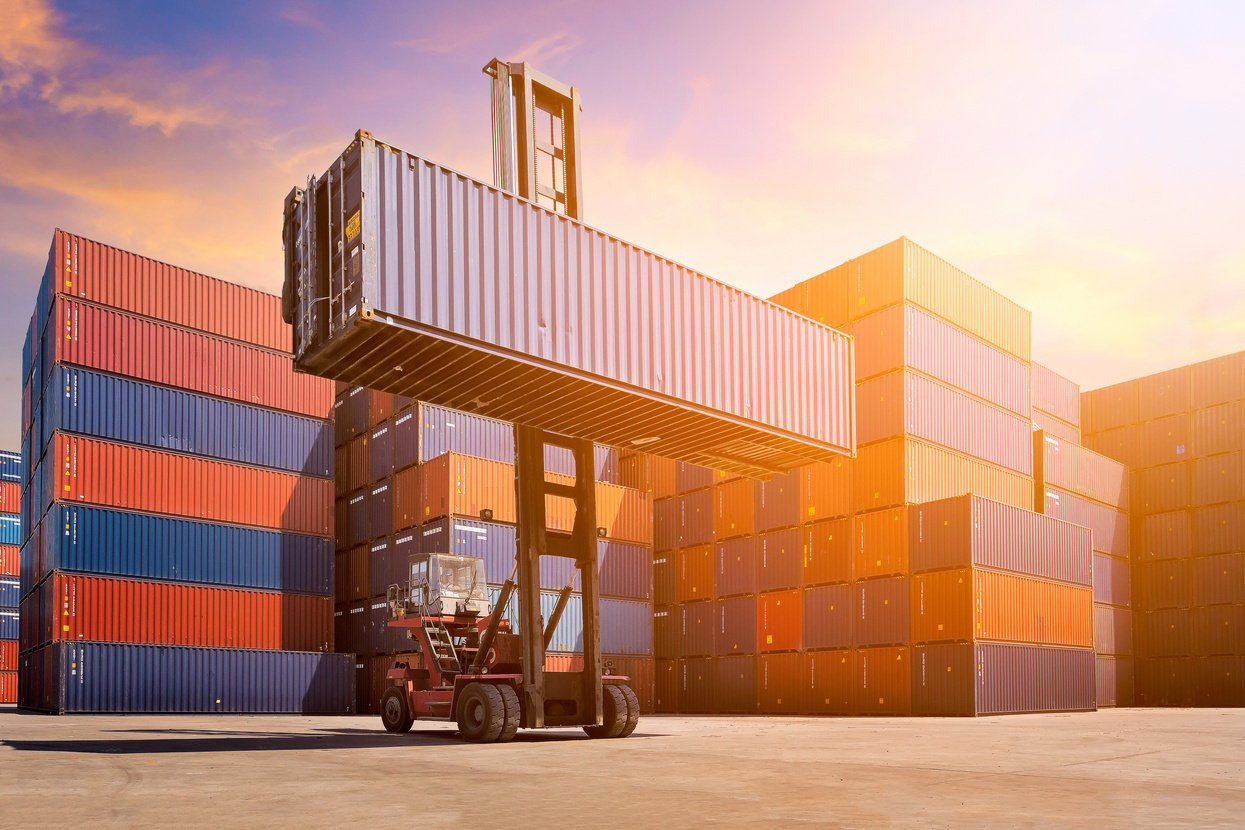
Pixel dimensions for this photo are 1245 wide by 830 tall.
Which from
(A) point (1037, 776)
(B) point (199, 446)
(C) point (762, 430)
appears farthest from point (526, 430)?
(B) point (199, 446)

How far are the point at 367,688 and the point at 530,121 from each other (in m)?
25.7

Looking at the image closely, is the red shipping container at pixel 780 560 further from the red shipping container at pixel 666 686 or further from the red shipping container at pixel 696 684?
the red shipping container at pixel 666 686

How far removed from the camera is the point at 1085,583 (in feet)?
121

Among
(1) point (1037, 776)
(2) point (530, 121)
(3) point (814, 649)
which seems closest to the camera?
(1) point (1037, 776)

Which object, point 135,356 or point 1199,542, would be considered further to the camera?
point 1199,542

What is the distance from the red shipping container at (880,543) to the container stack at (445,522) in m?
8.04

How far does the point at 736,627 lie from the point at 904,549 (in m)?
7.95

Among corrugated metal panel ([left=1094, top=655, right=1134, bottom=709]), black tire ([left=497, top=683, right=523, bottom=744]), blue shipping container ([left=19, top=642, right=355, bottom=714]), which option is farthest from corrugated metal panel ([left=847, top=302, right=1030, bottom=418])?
blue shipping container ([left=19, top=642, right=355, bottom=714])

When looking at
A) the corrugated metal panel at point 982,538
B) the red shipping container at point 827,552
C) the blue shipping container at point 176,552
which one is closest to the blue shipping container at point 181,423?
the blue shipping container at point 176,552

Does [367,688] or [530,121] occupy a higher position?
[530,121]

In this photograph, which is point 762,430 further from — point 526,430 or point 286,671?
point 286,671

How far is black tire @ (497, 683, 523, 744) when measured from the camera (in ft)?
59.3

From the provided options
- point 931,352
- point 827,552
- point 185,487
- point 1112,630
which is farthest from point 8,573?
point 1112,630

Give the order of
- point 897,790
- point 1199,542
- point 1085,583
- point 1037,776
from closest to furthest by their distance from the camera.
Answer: point 897,790
point 1037,776
point 1085,583
point 1199,542
